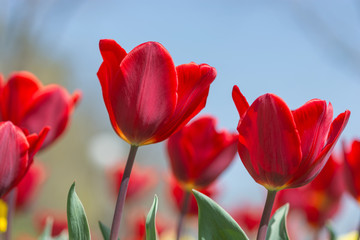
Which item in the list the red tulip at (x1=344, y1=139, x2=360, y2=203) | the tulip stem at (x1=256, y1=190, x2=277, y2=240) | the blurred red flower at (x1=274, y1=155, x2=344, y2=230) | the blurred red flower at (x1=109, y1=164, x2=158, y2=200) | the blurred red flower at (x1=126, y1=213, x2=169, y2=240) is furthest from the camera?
the blurred red flower at (x1=109, y1=164, x2=158, y2=200)

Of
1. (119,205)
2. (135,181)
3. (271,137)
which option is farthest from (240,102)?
(135,181)

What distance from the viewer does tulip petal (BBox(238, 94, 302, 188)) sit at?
0.44 m

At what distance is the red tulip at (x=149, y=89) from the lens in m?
0.46

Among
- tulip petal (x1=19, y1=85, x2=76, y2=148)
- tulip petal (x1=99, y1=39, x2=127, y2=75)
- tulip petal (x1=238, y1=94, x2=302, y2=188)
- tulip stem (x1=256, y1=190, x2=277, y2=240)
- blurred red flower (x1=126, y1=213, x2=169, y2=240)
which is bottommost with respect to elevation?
blurred red flower (x1=126, y1=213, x2=169, y2=240)

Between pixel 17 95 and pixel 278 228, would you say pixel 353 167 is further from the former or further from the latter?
pixel 17 95

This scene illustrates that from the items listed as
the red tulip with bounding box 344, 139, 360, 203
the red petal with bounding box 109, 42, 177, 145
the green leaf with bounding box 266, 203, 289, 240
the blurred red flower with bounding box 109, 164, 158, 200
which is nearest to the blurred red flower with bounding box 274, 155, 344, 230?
the red tulip with bounding box 344, 139, 360, 203

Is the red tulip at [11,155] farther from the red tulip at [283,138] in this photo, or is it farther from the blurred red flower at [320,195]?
the blurred red flower at [320,195]

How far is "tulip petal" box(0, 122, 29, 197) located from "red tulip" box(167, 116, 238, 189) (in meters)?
0.23

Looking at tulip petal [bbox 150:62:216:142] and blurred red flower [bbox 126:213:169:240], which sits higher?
tulip petal [bbox 150:62:216:142]

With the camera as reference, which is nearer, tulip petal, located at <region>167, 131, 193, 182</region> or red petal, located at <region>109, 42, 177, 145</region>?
red petal, located at <region>109, 42, 177, 145</region>

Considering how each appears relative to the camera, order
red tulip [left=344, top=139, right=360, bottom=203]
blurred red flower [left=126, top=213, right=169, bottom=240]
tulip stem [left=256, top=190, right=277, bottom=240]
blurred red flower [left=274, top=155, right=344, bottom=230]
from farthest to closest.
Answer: blurred red flower [left=126, top=213, right=169, bottom=240] → blurred red flower [left=274, top=155, right=344, bottom=230] → red tulip [left=344, top=139, right=360, bottom=203] → tulip stem [left=256, top=190, right=277, bottom=240]

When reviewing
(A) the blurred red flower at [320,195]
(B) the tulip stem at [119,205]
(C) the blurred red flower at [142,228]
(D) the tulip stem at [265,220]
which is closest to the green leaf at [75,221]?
(B) the tulip stem at [119,205]

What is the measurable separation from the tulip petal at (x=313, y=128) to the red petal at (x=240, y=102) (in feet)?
0.17

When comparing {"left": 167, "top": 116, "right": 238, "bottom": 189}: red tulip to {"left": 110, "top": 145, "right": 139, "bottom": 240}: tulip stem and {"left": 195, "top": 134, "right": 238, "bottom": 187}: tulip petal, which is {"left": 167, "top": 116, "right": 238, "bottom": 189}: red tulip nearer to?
{"left": 195, "top": 134, "right": 238, "bottom": 187}: tulip petal
